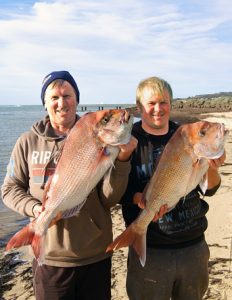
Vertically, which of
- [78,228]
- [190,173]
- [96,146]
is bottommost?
[78,228]

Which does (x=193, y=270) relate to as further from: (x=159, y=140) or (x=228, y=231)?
(x=228, y=231)

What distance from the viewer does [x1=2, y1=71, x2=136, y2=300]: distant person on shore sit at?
134 inches

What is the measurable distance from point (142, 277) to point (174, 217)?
614 mm

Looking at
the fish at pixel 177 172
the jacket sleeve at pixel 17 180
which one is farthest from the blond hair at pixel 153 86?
the jacket sleeve at pixel 17 180

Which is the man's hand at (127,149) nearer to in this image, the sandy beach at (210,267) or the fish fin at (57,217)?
the fish fin at (57,217)

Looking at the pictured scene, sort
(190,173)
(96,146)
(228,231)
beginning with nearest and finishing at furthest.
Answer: (96,146)
(190,173)
(228,231)

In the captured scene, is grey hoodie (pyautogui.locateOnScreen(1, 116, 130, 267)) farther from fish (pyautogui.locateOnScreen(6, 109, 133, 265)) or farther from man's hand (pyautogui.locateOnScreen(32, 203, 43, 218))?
fish (pyautogui.locateOnScreen(6, 109, 133, 265))

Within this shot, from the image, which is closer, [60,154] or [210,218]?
[60,154]

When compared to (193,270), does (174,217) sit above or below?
above

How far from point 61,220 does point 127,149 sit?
33.6 inches

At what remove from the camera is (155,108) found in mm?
3598

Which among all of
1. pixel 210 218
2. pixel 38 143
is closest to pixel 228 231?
pixel 210 218

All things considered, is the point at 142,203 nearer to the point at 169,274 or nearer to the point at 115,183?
the point at 115,183

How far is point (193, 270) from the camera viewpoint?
12.0 feet
